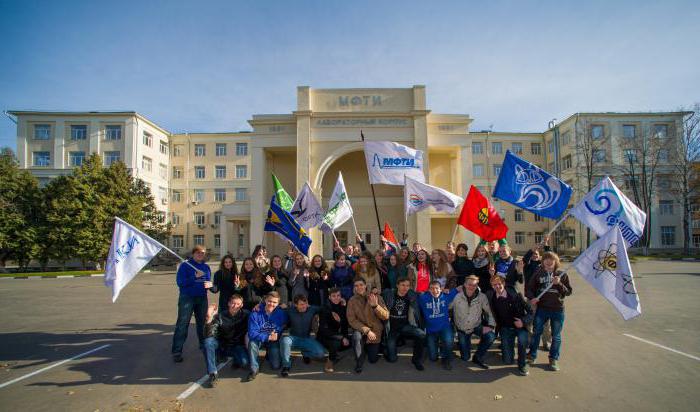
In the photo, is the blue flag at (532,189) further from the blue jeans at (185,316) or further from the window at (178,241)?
the window at (178,241)

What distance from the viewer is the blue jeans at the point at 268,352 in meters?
5.92

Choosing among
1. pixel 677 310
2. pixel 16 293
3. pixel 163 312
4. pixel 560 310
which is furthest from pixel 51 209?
pixel 677 310

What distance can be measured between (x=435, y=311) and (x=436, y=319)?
0.45 feet

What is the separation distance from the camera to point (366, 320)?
259 inches

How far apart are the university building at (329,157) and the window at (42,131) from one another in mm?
108

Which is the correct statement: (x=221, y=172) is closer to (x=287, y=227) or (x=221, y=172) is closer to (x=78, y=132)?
(x=78, y=132)

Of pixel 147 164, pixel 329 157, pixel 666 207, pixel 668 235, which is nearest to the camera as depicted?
pixel 329 157

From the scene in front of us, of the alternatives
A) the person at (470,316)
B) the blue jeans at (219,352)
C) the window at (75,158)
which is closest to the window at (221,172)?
the window at (75,158)

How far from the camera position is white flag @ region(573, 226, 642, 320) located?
5.63 m

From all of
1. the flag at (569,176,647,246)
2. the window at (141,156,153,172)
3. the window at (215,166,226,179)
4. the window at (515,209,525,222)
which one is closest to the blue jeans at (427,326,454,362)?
the flag at (569,176,647,246)

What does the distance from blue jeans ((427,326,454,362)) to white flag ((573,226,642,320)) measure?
2341mm

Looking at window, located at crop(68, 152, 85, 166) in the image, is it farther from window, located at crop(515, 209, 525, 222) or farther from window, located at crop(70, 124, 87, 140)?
window, located at crop(515, 209, 525, 222)

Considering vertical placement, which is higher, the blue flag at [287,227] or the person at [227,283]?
the blue flag at [287,227]

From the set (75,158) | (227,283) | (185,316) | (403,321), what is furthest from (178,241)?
(403,321)
